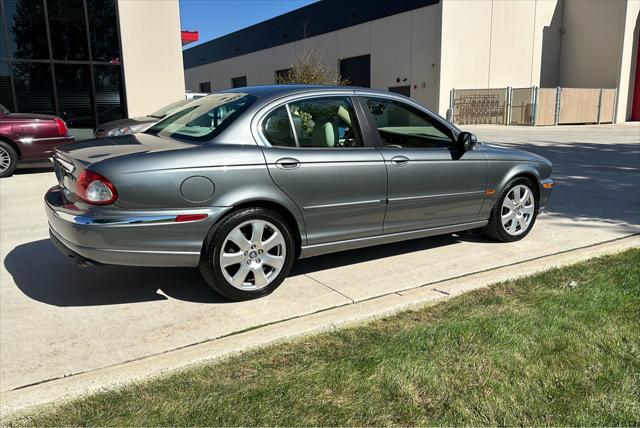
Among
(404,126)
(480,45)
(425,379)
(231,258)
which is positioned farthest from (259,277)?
(480,45)

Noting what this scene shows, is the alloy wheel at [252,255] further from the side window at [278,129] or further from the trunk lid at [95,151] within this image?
the trunk lid at [95,151]

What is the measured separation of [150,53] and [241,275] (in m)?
13.2

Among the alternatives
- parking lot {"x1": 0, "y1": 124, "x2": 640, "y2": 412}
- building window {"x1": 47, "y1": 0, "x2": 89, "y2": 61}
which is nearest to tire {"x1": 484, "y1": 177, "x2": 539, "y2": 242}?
parking lot {"x1": 0, "y1": 124, "x2": 640, "y2": 412}

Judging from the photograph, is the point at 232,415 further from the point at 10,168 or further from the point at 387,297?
the point at 10,168

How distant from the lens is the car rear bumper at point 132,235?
11.6 feet

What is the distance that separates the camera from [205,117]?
4.29 m

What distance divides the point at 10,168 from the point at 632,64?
3842 cm

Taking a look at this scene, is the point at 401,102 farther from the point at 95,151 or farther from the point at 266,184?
the point at 95,151

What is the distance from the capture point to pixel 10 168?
388 inches

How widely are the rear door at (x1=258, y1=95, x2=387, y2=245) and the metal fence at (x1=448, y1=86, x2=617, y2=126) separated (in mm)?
29568

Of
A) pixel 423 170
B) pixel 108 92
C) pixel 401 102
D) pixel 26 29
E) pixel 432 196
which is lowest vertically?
pixel 432 196

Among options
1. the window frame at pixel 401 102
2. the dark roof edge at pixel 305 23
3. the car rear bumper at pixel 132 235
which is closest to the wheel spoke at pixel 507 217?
the window frame at pixel 401 102

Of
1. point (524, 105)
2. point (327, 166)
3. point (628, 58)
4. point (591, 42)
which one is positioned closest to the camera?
point (327, 166)

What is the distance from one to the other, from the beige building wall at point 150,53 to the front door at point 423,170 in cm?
1214
